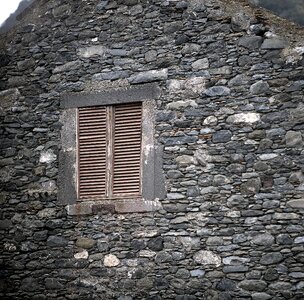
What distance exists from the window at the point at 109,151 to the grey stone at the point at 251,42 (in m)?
1.25

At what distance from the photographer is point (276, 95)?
7582 millimetres

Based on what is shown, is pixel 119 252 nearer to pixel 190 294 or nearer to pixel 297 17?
pixel 190 294

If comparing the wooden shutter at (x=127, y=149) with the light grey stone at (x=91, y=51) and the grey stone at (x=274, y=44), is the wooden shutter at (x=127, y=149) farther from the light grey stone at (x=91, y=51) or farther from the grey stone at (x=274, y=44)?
the grey stone at (x=274, y=44)

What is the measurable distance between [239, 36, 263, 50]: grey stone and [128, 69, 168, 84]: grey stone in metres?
1.05

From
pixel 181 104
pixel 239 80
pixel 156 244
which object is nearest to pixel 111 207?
pixel 156 244

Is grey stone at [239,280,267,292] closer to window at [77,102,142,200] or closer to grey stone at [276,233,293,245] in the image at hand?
grey stone at [276,233,293,245]

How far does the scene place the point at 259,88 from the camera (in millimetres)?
7664

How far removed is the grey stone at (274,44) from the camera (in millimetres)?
7660

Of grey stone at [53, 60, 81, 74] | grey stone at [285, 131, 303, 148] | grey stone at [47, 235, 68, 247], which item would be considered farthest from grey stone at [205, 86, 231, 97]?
grey stone at [47, 235, 68, 247]

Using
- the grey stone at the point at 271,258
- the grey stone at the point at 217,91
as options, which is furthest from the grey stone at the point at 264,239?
the grey stone at the point at 217,91

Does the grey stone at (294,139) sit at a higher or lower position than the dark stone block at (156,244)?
higher

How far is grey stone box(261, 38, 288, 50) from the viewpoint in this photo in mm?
7660

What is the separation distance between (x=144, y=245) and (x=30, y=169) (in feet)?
6.50

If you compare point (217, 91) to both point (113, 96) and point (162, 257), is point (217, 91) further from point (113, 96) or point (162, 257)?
point (162, 257)
